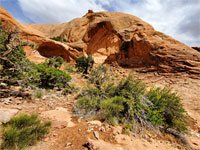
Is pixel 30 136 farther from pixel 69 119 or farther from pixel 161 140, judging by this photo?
pixel 161 140

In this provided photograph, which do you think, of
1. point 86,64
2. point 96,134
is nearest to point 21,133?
point 96,134

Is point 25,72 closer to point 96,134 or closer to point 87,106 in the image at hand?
point 87,106

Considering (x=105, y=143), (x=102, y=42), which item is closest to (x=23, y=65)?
(x=105, y=143)

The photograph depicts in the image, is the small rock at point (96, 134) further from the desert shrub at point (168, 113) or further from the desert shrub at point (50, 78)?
the desert shrub at point (50, 78)

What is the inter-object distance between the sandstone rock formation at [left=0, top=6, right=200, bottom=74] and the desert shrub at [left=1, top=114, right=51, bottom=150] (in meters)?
10.4

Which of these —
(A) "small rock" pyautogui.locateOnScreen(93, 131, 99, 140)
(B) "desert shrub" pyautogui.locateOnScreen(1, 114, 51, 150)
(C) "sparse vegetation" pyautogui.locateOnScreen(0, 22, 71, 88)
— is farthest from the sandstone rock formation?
(B) "desert shrub" pyautogui.locateOnScreen(1, 114, 51, 150)

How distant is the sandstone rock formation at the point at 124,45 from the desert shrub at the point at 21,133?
34.2 ft

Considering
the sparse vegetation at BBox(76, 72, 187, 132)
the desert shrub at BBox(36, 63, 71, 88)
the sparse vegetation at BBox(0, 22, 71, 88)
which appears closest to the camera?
the sparse vegetation at BBox(76, 72, 187, 132)

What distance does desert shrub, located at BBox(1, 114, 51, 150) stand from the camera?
1467mm

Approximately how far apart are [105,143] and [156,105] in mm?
2337

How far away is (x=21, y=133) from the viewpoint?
164 centimetres

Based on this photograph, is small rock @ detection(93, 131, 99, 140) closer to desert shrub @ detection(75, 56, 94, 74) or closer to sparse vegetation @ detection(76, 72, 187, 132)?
sparse vegetation @ detection(76, 72, 187, 132)

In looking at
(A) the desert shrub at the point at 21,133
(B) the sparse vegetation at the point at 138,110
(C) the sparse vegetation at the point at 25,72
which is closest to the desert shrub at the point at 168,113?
(B) the sparse vegetation at the point at 138,110

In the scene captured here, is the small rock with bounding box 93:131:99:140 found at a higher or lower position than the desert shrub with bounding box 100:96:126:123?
lower
